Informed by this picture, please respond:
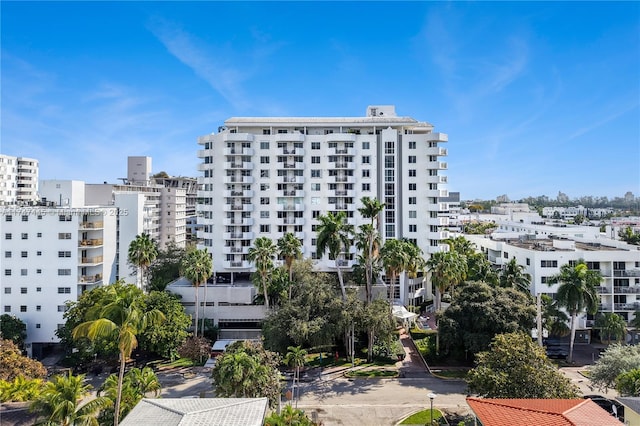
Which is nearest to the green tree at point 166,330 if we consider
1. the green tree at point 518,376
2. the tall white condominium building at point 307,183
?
the tall white condominium building at point 307,183

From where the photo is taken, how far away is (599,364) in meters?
34.7

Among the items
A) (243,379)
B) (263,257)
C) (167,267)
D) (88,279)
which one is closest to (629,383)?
(243,379)

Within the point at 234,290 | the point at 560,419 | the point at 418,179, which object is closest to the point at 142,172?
the point at 234,290

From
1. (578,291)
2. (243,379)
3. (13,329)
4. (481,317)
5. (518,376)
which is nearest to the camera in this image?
(243,379)

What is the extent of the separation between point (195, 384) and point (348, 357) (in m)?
16.7

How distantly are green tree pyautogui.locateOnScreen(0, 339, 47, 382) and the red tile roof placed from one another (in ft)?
124

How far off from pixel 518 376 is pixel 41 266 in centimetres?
5847

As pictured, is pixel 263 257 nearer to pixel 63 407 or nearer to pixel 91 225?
pixel 91 225

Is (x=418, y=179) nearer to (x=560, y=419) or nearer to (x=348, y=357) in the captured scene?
(x=348, y=357)

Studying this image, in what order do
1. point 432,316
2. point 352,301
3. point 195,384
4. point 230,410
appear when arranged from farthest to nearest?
point 432,316 → point 352,301 → point 195,384 → point 230,410

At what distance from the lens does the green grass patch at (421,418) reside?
105ft

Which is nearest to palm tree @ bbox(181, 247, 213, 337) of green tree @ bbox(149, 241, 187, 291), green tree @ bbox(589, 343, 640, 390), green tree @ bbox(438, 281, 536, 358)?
green tree @ bbox(149, 241, 187, 291)

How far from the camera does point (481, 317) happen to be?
4141 cm

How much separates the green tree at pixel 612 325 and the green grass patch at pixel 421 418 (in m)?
28.4
